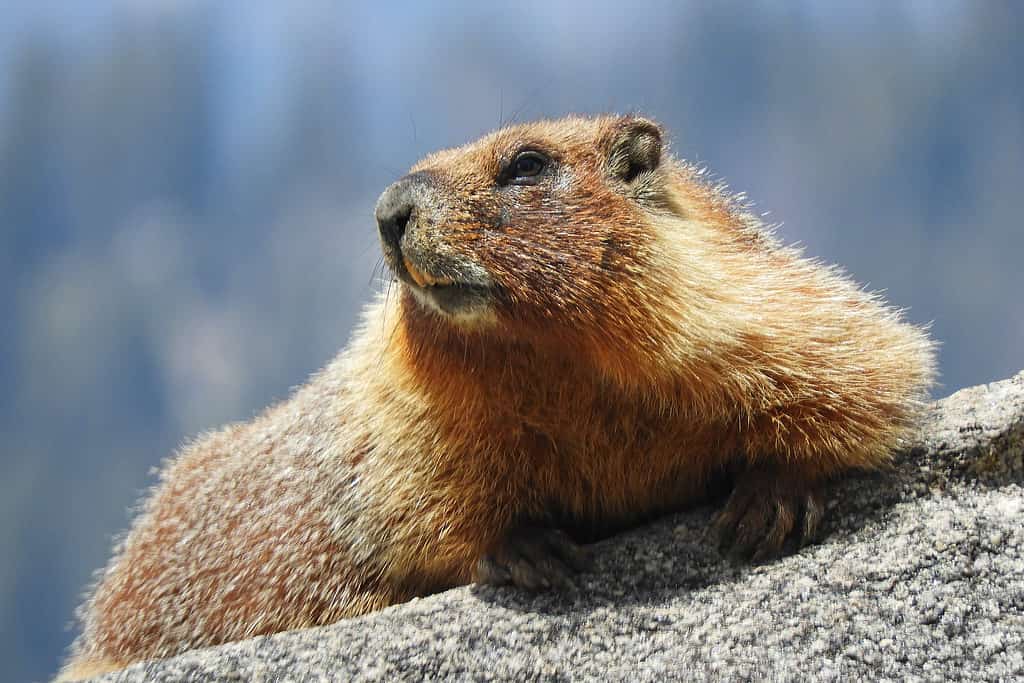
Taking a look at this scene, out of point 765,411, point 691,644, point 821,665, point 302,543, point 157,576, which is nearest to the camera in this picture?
point 821,665

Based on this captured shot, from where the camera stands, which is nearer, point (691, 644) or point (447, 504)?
point (691, 644)

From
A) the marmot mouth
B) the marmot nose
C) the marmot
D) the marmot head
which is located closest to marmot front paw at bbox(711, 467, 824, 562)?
the marmot

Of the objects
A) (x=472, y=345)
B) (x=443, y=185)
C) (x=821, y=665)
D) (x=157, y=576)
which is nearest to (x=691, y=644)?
(x=821, y=665)

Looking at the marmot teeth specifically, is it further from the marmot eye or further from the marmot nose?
the marmot eye

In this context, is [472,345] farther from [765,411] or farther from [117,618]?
[117,618]

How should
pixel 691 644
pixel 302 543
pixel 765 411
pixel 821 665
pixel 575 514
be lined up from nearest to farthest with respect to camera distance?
pixel 821 665 < pixel 691 644 < pixel 765 411 < pixel 575 514 < pixel 302 543

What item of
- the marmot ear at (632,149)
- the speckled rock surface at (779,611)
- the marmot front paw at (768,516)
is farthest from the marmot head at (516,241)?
the speckled rock surface at (779,611)

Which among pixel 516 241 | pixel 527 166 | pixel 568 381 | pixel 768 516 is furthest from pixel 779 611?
pixel 527 166
